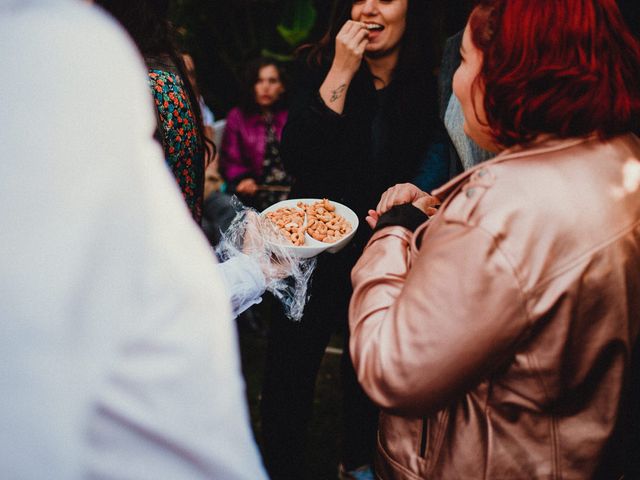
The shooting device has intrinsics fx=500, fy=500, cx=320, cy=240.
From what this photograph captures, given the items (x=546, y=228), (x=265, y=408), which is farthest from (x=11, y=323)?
(x=265, y=408)

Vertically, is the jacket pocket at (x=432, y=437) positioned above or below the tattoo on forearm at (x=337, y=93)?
below

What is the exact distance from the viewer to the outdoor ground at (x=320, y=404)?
9.10ft

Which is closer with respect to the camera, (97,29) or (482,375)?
(97,29)

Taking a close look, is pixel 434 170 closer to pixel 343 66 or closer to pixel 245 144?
pixel 343 66

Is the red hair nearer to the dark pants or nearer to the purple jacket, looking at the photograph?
the dark pants

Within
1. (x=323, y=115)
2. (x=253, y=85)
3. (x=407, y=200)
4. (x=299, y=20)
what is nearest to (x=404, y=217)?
(x=407, y=200)

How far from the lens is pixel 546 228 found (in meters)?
0.99

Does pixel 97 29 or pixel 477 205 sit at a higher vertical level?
pixel 97 29

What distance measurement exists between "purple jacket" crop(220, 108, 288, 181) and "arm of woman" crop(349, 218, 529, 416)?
3.36 meters

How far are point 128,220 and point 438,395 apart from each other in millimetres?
741

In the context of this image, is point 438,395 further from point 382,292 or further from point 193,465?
point 193,465

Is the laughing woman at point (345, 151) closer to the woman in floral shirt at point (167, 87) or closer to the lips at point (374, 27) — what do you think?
the lips at point (374, 27)

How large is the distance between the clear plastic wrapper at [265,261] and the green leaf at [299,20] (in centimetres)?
376

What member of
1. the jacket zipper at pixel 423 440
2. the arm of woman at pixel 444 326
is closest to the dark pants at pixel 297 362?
Answer: the jacket zipper at pixel 423 440
